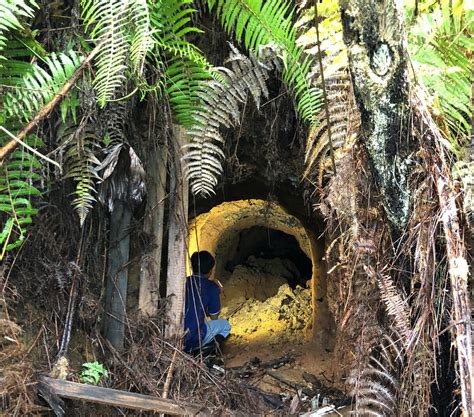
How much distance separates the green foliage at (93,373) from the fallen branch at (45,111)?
3.96 ft

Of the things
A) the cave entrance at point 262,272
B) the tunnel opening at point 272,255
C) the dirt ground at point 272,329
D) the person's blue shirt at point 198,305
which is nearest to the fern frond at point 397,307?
the cave entrance at point 262,272

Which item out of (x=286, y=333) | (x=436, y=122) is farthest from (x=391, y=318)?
(x=286, y=333)

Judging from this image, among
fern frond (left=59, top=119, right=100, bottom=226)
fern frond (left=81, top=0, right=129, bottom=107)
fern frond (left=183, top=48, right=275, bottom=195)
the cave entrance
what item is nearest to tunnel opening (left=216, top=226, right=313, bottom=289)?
the cave entrance

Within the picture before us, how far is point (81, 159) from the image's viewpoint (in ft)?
8.89

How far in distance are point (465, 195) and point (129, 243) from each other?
2224 mm

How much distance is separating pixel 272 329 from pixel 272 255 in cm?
382

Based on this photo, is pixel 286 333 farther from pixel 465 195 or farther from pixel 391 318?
pixel 465 195

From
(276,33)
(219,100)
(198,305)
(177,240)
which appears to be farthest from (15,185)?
(198,305)

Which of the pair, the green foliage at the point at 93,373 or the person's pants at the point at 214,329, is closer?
the green foliage at the point at 93,373

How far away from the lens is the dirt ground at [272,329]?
185 inches

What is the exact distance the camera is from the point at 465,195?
1784 millimetres

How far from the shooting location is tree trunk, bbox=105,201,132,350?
3180 millimetres

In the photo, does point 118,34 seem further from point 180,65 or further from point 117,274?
point 117,274

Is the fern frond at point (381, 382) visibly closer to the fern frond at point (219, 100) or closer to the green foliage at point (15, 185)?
the fern frond at point (219, 100)
